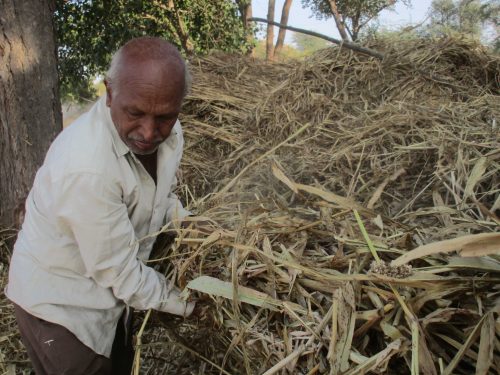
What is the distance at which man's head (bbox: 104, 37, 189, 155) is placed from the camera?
1.41m

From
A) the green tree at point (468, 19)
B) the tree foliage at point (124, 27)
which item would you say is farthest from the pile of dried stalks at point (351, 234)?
the tree foliage at point (124, 27)

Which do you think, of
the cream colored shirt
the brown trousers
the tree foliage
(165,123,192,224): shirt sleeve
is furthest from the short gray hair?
the tree foliage

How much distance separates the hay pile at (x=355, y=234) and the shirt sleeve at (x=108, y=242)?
0.10 meters

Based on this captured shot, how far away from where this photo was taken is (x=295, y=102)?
3146 mm

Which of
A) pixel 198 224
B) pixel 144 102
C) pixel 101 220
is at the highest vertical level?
pixel 144 102

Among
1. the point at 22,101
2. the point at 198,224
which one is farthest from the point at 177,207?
the point at 22,101

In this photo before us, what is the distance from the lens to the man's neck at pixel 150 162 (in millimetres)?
1655

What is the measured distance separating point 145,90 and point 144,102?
0.04 metres

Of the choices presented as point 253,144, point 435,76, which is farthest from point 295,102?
point 435,76

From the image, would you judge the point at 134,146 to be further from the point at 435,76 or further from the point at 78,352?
the point at 435,76

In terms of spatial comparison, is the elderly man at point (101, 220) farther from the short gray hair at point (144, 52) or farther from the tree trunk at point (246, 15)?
the tree trunk at point (246, 15)

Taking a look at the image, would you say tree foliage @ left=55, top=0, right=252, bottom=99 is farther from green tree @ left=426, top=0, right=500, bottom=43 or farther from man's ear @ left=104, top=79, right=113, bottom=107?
man's ear @ left=104, top=79, right=113, bottom=107

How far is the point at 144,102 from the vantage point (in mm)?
1415

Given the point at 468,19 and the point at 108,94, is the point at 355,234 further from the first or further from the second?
the point at 468,19
